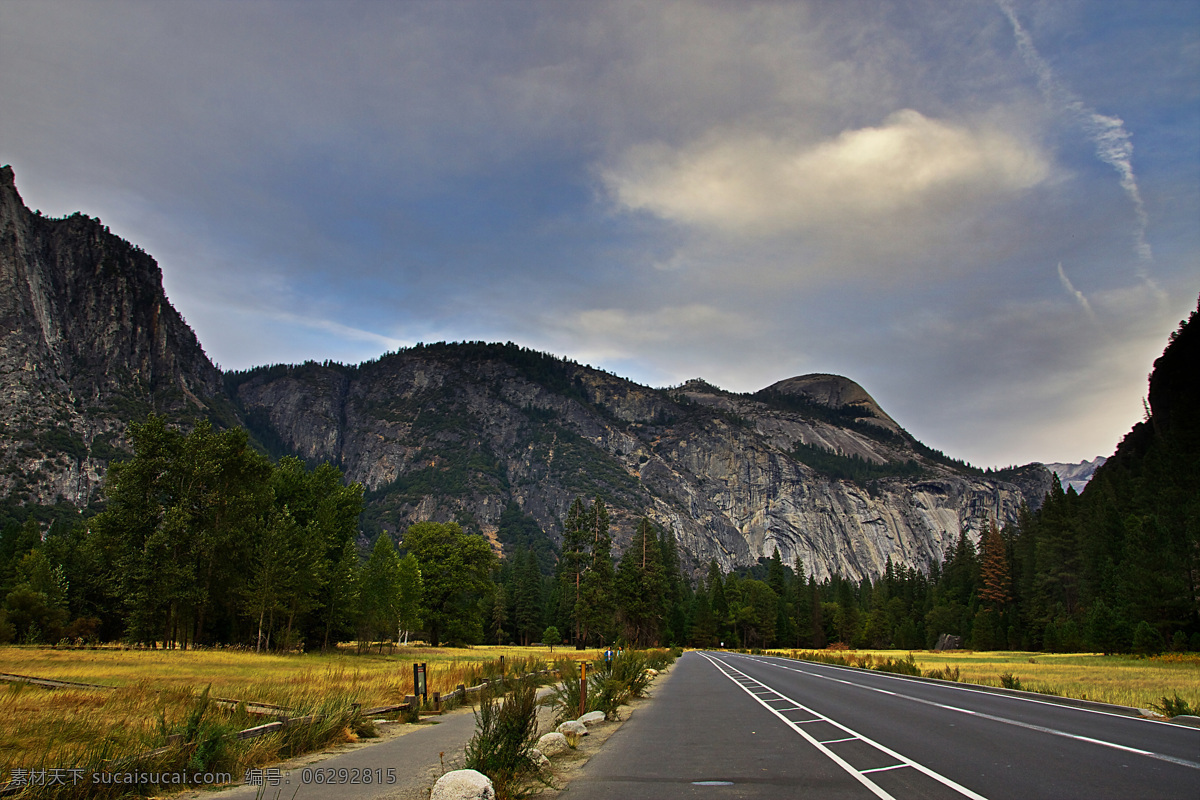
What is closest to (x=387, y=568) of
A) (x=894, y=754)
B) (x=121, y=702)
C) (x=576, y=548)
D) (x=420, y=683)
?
(x=576, y=548)

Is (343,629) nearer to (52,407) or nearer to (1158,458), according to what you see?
(1158,458)

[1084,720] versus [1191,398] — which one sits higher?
[1191,398]

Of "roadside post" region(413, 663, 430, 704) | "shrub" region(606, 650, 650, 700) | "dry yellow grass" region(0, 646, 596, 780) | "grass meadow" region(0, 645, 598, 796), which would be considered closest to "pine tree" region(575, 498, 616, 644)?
"dry yellow grass" region(0, 646, 596, 780)

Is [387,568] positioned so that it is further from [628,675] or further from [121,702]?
[121,702]

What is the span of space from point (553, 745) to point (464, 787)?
14.8 feet

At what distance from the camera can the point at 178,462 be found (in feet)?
138

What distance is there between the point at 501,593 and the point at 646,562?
31112mm

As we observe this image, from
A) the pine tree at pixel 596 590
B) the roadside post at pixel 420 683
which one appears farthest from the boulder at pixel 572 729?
the pine tree at pixel 596 590

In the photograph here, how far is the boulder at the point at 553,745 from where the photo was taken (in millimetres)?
10664

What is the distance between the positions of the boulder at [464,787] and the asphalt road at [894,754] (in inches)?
44.9

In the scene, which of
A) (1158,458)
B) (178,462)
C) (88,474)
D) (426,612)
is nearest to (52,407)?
(88,474)

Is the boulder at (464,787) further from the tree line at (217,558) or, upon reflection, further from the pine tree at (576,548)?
the pine tree at (576,548)

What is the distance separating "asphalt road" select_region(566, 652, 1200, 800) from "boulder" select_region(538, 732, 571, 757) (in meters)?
0.83

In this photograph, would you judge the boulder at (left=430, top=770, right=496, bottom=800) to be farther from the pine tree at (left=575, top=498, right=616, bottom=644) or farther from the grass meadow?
the pine tree at (left=575, top=498, right=616, bottom=644)
